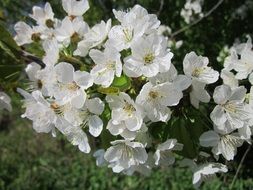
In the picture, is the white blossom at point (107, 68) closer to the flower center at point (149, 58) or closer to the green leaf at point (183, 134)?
the flower center at point (149, 58)

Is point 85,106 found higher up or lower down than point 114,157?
higher up

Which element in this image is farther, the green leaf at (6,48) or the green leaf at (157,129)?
the green leaf at (6,48)

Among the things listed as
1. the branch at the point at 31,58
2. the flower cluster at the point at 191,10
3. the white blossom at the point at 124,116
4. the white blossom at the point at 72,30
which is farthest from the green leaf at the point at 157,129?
the flower cluster at the point at 191,10

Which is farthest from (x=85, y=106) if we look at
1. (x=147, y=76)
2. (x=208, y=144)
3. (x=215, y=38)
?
(x=215, y=38)

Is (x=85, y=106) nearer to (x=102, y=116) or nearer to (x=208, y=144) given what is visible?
(x=102, y=116)

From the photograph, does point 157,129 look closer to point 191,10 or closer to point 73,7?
point 73,7

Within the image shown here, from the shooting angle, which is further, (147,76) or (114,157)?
(114,157)
